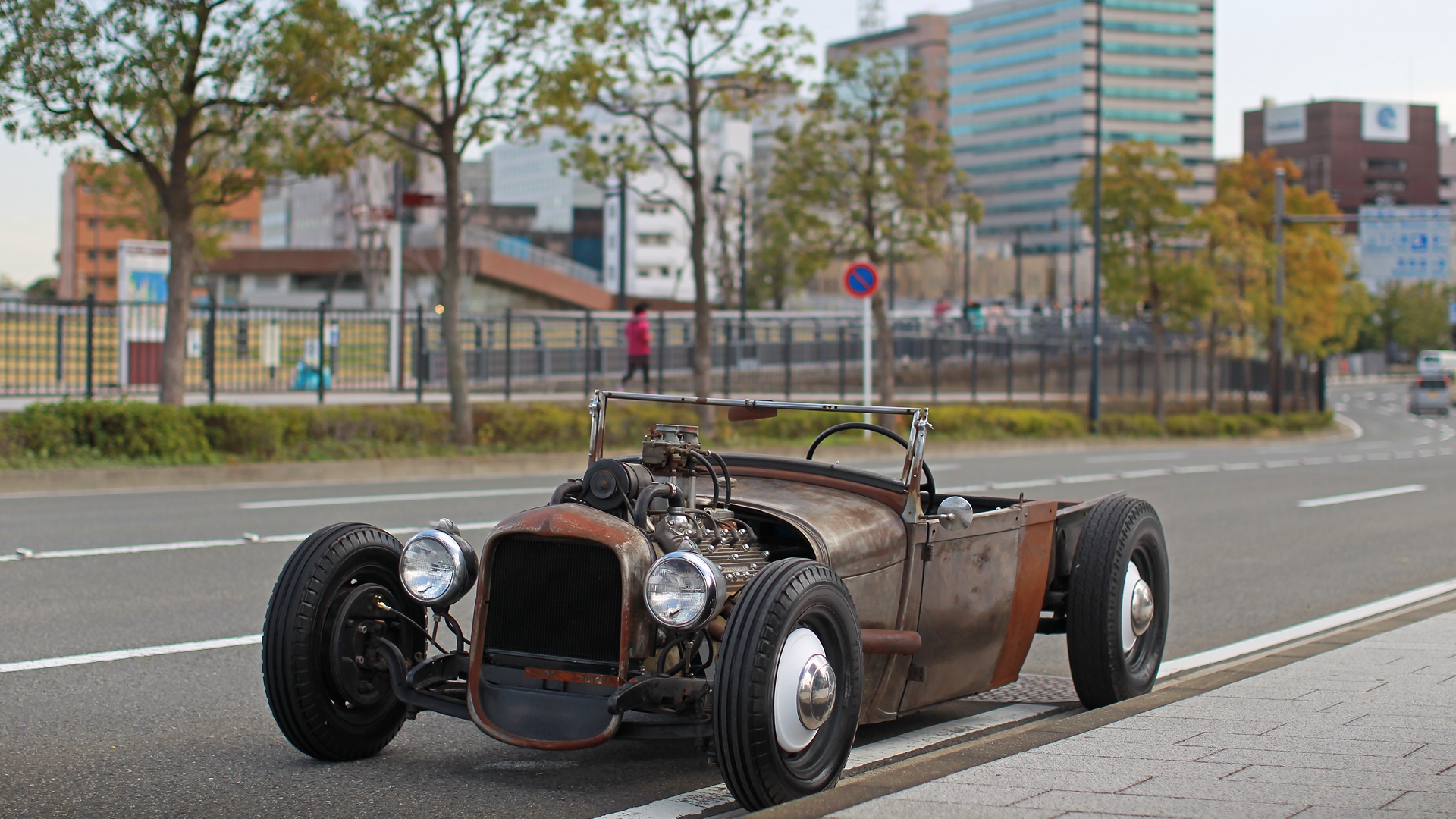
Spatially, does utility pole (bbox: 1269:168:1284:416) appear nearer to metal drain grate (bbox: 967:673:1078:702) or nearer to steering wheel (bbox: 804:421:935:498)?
metal drain grate (bbox: 967:673:1078:702)

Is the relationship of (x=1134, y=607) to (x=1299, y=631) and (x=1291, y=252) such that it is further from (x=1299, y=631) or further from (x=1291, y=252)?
(x=1291, y=252)

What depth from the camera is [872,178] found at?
3081 cm

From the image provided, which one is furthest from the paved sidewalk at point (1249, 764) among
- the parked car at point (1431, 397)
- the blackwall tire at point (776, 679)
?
the parked car at point (1431, 397)

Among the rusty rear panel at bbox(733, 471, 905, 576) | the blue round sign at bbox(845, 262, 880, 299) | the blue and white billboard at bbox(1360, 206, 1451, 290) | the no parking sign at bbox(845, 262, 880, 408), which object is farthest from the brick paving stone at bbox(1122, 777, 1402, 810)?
the blue and white billboard at bbox(1360, 206, 1451, 290)

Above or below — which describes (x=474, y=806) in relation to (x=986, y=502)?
below

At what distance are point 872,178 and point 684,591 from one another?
90.1ft

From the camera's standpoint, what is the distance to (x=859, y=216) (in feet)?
103

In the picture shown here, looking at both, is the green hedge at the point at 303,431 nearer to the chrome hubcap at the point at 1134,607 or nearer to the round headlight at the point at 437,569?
the chrome hubcap at the point at 1134,607

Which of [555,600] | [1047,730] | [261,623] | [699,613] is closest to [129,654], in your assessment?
[261,623]

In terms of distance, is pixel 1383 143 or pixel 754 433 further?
pixel 1383 143

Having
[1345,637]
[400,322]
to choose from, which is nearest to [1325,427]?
[400,322]

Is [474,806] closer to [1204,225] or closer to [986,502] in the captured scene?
[986,502]

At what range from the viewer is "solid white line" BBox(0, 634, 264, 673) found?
6.29 metres

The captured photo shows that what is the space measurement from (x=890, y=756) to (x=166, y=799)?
94.8 inches
